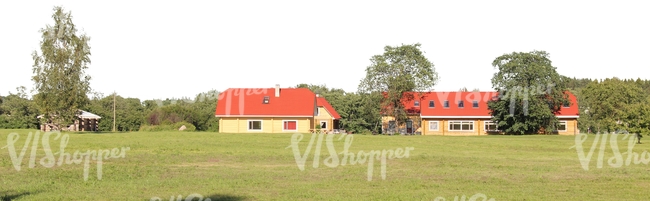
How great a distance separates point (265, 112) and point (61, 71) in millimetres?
21370

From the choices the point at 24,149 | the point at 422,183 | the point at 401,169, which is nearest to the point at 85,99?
the point at 24,149

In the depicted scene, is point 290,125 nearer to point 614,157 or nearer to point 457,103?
point 457,103

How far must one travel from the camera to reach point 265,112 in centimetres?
6881

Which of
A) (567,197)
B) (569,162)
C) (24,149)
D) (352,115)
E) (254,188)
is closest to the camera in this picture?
(567,197)

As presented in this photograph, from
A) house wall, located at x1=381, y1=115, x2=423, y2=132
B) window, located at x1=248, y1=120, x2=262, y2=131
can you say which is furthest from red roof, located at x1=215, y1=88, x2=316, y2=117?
house wall, located at x1=381, y1=115, x2=423, y2=132

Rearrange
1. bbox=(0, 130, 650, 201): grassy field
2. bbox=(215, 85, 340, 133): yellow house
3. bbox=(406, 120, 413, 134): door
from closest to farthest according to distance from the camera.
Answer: bbox=(0, 130, 650, 201): grassy field, bbox=(215, 85, 340, 133): yellow house, bbox=(406, 120, 413, 134): door

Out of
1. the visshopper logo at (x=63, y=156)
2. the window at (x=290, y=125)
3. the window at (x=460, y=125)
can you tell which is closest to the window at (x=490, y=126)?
the window at (x=460, y=125)

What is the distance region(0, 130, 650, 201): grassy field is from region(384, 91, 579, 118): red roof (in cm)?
3874

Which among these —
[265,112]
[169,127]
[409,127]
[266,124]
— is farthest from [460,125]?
[169,127]

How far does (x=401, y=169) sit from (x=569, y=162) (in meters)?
8.92

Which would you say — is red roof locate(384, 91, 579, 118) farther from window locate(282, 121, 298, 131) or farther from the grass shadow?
the grass shadow

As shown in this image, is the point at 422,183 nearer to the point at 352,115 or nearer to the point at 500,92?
the point at 500,92

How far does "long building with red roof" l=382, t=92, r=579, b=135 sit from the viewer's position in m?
73.8

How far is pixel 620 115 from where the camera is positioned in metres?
47.3
